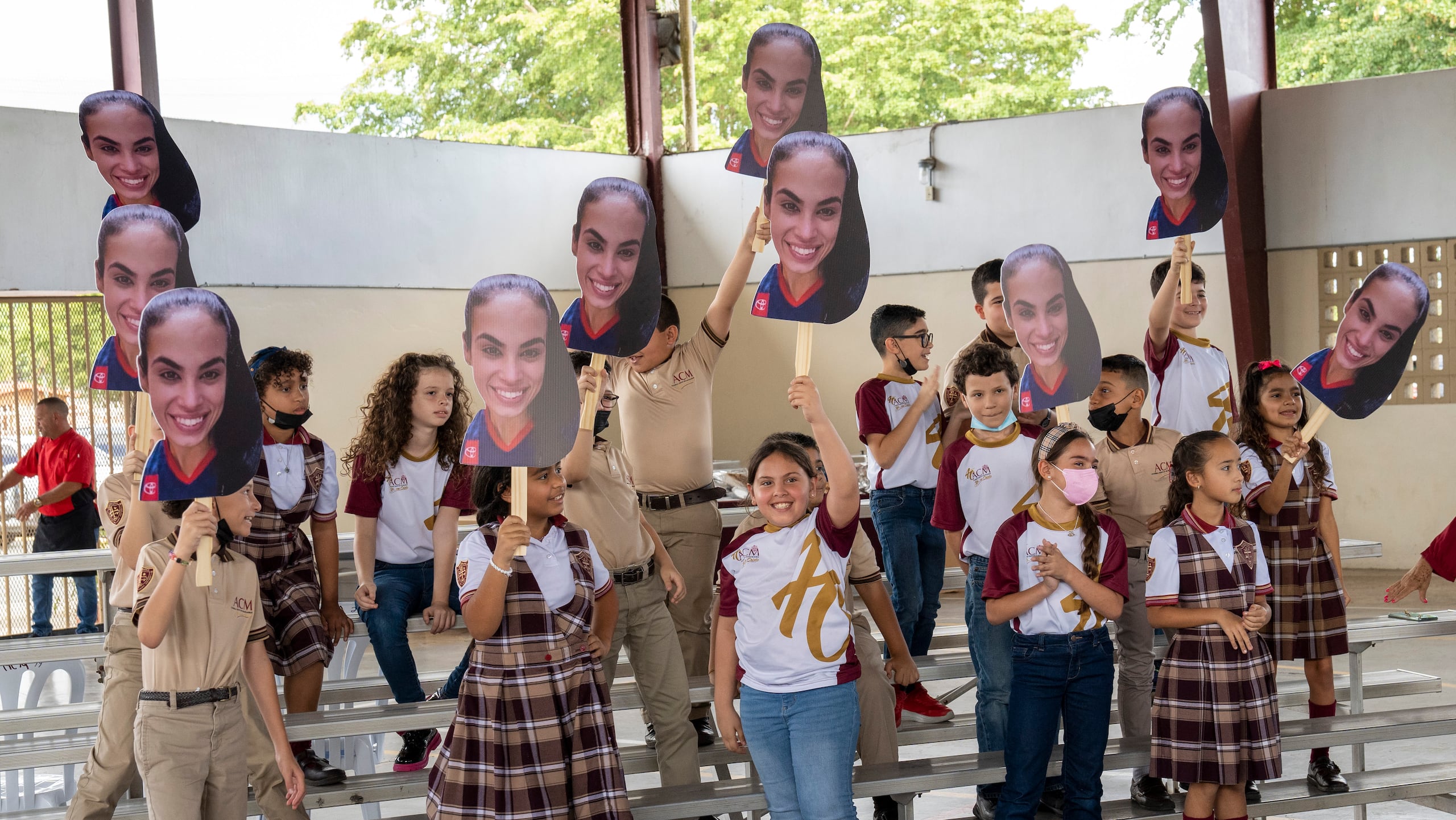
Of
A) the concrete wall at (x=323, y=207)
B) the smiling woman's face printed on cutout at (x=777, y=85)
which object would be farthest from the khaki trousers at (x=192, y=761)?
the concrete wall at (x=323, y=207)

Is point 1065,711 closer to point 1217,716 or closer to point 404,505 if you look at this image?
point 1217,716

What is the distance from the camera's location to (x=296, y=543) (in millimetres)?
3566

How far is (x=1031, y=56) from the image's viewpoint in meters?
15.0

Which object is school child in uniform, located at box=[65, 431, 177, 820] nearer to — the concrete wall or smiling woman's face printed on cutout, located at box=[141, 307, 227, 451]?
smiling woman's face printed on cutout, located at box=[141, 307, 227, 451]

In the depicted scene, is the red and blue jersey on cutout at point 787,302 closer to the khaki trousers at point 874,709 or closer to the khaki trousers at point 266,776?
the khaki trousers at point 874,709

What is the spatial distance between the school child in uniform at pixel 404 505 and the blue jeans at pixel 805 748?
1211mm

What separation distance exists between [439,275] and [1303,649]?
309 inches

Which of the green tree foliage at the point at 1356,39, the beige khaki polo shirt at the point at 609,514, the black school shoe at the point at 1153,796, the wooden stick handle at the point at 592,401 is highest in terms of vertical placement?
the green tree foliage at the point at 1356,39

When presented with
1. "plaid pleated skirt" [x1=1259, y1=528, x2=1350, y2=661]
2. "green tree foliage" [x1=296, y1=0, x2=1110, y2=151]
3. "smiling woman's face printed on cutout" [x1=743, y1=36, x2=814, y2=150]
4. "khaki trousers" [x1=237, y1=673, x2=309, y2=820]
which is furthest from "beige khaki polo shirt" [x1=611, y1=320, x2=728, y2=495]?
"green tree foliage" [x1=296, y1=0, x2=1110, y2=151]

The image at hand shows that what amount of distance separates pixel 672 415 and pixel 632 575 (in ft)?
1.98

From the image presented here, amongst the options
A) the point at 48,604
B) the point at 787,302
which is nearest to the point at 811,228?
the point at 787,302

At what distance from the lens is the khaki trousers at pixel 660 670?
3379mm

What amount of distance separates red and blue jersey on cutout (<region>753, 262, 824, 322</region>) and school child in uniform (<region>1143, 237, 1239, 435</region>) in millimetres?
1638

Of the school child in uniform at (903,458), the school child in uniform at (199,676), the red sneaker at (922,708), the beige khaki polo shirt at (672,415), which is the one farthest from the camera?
the school child in uniform at (903,458)
